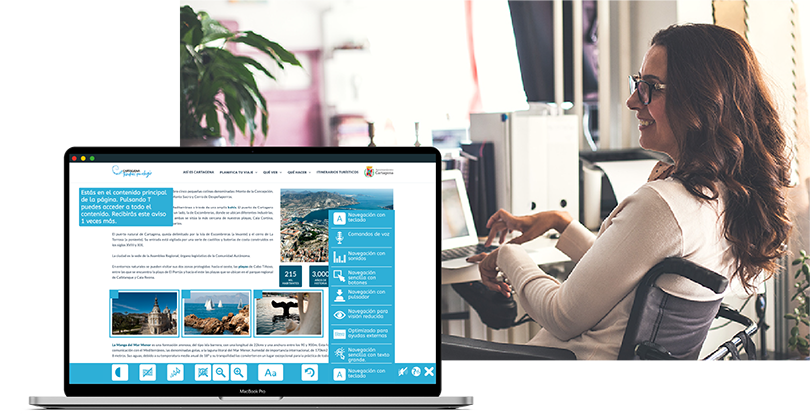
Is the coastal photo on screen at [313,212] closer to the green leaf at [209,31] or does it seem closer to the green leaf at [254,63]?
the green leaf at [254,63]

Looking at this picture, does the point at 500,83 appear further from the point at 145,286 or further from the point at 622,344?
the point at 145,286

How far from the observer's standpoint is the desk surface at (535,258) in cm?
166

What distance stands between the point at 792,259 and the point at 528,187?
0.82 meters

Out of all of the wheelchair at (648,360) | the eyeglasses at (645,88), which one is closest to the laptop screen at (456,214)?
the wheelchair at (648,360)

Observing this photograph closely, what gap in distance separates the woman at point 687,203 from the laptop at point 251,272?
1.69ft

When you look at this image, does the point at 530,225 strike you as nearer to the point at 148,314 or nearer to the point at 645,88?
the point at 645,88

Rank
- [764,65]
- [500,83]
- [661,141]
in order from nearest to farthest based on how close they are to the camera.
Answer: [661,141] → [764,65] → [500,83]

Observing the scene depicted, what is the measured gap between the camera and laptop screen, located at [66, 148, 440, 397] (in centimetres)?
78

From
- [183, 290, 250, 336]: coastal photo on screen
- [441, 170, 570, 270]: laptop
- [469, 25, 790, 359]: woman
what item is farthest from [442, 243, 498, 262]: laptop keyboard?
[183, 290, 250, 336]: coastal photo on screen

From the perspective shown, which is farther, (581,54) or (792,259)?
(581,54)

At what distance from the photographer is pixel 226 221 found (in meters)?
0.78

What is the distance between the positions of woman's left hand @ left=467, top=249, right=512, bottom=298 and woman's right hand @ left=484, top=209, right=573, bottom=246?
0.26ft

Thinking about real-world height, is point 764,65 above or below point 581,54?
below

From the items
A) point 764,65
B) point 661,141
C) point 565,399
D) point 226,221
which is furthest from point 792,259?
point 226,221
